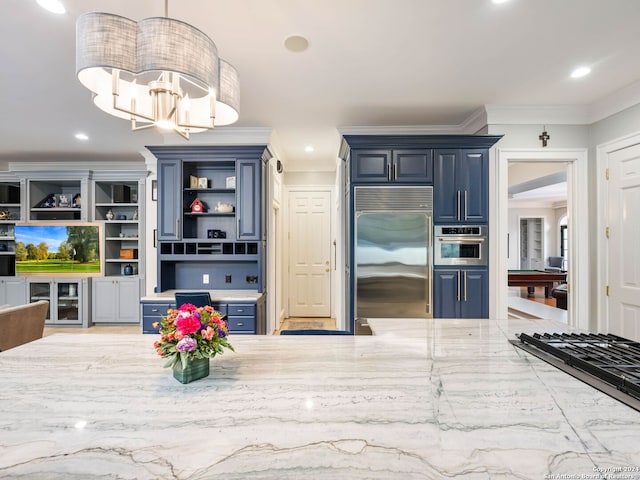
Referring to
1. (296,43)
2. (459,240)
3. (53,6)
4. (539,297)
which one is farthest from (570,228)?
(539,297)

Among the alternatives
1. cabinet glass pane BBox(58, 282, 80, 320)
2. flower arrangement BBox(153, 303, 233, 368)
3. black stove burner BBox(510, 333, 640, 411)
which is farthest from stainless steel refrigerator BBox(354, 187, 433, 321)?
cabinet glass pane BBox(58, 282, 80, 320)

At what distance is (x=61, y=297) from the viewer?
504 cm

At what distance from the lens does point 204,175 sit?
3885 mm

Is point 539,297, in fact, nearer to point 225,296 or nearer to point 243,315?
point 243,315

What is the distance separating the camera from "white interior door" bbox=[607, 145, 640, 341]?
2766 mm

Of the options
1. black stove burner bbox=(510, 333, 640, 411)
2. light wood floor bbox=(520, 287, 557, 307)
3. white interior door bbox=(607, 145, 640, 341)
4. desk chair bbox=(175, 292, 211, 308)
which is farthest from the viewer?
light wood floor bbox=(520, 287, 557, 307)

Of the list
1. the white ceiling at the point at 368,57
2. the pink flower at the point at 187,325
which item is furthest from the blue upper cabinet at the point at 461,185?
the pink flower at the point at 187,325

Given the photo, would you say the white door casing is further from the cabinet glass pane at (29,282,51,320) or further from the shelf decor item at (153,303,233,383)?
the cabinet glass pane at (29,282,51,320)

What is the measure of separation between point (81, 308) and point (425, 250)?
5333 mm

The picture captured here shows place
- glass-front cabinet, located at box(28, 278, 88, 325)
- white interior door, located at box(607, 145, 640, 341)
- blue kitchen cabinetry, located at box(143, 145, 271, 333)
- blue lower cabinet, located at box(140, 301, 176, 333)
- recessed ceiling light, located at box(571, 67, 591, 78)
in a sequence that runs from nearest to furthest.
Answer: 1. recessed ceiling light, located at box(571, 67, 591, 78)
2. white interior door, located at box(607, 145, 640, 341)
3. blue lower cabinet, located at box(140, 301, 176, 333)
4. blue kitchen cabinetry, located at box(143, 145, 271, 333)
5. glass-front cabinet, located at box(28, 278, 88, 325)

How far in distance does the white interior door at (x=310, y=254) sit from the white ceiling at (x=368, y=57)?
70.9 inches

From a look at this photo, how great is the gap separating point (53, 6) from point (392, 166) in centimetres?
274

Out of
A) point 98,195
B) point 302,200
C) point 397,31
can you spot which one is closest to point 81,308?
point 98,195

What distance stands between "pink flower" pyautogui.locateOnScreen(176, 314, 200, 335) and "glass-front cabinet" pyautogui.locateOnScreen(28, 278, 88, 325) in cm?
511
